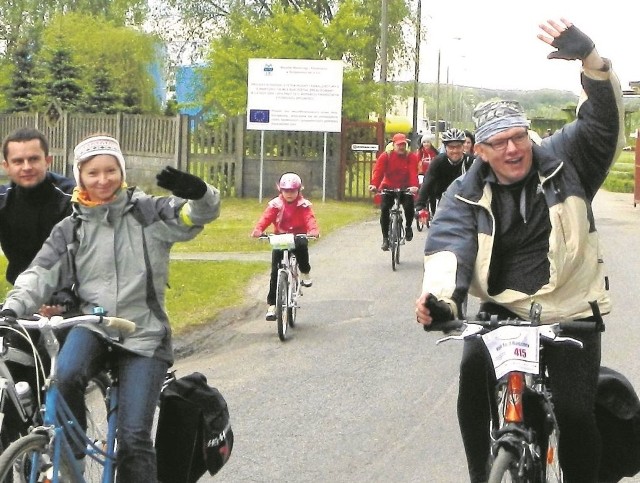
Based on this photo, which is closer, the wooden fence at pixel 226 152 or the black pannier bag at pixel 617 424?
the black pannier bag at pixel 617 424

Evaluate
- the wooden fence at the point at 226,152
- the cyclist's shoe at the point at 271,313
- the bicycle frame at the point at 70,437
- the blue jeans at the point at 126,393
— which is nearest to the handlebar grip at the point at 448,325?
the blue jeans at the point at 126,393

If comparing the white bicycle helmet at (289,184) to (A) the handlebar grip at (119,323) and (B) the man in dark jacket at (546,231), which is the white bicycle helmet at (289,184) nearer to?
(B) the man in dark jacket at (546,231)

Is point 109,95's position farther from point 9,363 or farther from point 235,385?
point 9,363

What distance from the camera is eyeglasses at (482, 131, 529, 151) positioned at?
203 inches

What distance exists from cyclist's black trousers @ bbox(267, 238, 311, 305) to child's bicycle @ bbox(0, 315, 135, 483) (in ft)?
24.1

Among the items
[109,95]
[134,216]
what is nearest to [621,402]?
[134,216]

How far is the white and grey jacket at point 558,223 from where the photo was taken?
514 cm

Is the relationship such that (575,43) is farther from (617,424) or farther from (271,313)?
(271,313)

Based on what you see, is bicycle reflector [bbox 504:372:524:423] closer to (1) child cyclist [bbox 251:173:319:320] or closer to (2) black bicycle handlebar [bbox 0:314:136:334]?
(2) black bicycle handlebar [bbox 0:314:136:334]

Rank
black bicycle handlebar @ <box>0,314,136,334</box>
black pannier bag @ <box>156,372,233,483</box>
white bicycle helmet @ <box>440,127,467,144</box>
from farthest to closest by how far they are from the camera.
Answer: white bicycle helmet @ <box>440,127,467,144</box> < black pannier bag @ <box>156,372,233,483</box> < black bicycle handlebar @ <box>0,314,136,334</box>

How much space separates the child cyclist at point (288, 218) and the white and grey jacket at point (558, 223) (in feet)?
24.7

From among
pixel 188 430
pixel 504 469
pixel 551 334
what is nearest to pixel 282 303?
pixel 188 430

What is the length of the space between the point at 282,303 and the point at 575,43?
24.2 feet

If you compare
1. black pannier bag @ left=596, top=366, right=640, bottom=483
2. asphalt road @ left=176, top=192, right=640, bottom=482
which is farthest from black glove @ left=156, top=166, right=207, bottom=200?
asphalt road @ left=176, top=192, right=640, bottom=482
